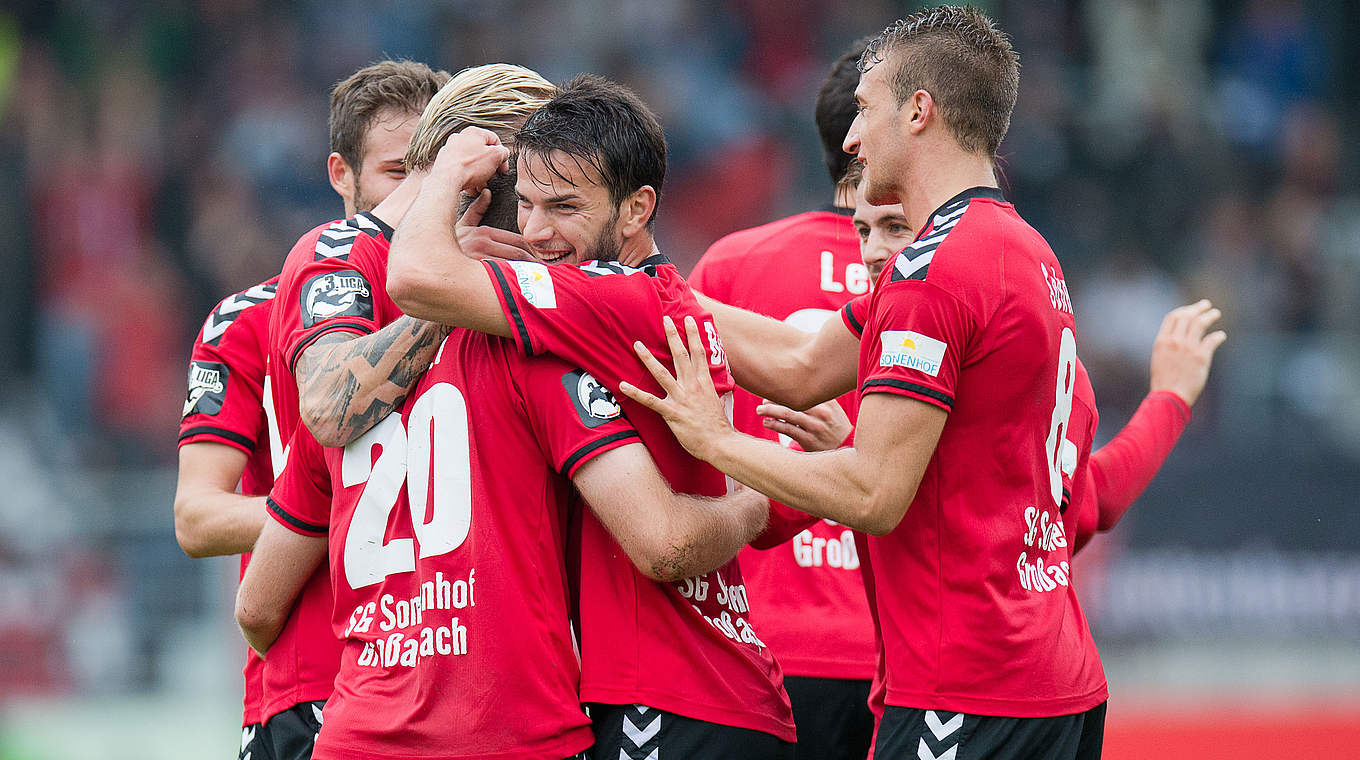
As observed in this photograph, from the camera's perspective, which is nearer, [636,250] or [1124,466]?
[636,250]

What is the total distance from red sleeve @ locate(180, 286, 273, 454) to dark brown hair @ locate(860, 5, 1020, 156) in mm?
1946

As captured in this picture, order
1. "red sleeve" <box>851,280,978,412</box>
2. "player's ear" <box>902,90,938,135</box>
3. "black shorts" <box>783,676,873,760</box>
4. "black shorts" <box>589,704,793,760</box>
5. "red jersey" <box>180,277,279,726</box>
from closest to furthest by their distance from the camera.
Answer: "black shorts" <box>589,704,793,760</box>
"red sleeve" <box>851,280,978,412</box>
"player's ear" <box>902,90,938,135</box>
"red jersey" <box>180,277,279,726</box>
"black shorts" <box>783,676,873,760</box>

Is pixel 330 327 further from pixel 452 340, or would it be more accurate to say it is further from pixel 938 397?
pixel 938 397

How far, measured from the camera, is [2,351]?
12.0 meters

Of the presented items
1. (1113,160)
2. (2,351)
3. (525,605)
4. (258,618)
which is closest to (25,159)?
(2,351)

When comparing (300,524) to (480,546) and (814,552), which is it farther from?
(814,552)

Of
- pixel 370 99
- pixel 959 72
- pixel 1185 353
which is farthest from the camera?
pixel 1185 353

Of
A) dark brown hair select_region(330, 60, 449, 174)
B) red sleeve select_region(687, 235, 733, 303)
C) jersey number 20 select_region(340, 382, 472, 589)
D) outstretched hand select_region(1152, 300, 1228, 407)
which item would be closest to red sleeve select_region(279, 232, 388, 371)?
jersey number 20 select_region(340, 382, 472, 589)

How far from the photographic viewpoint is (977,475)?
3.47 meters

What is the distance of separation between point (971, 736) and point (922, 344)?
924mm

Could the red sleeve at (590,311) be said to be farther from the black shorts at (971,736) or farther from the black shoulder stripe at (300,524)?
the black shorts at (971,736)

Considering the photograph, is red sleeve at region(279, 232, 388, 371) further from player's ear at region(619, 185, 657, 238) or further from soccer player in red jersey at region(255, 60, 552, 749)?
player's ear at region(619, 185, 657, 238)

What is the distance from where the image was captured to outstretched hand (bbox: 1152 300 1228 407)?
4867 millimetres

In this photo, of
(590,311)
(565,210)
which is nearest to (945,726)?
(590,311)
